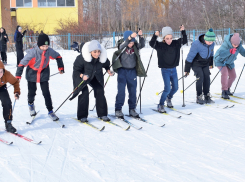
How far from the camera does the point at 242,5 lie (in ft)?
74.6

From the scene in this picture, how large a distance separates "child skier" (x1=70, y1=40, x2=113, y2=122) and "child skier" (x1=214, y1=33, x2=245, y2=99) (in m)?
2.95

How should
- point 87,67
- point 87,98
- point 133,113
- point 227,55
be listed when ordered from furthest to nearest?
point 227,55
point 133,113
point 87,98
point 87,67

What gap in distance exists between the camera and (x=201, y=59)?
6301mm

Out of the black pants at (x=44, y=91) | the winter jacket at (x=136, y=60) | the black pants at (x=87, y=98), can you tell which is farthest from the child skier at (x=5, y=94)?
the winter jacket at (x=136, y=60)

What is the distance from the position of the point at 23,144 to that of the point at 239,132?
3115 mm

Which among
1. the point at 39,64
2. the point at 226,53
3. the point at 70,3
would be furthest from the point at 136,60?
the point at 70,3

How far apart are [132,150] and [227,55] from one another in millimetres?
3897

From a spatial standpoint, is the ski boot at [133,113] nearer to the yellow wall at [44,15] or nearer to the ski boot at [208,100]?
the ski boot at [208,100]

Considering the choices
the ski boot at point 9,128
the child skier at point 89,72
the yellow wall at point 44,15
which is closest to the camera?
the ski boot at point 9,128

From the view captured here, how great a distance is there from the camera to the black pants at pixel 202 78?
6375mm

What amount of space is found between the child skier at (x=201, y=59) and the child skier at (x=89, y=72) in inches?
78.7

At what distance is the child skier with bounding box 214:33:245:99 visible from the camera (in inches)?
264

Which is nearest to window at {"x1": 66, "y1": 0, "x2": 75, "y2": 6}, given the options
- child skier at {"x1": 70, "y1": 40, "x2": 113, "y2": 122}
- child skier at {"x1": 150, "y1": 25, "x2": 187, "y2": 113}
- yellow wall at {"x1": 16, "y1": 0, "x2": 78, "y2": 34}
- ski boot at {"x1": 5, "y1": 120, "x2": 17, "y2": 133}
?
yellow wall at {"x1": 16, "y1": 0, "x2": 78, "y2": 34}

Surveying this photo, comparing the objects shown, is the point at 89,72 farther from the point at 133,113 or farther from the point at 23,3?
the point at 23,3
